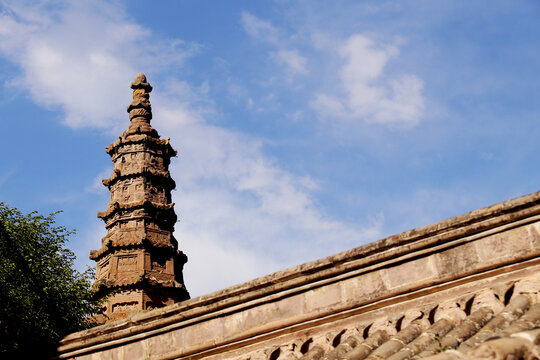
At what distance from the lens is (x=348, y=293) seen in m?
6.70

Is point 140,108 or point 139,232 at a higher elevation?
point 140,108

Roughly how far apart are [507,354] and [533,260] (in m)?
2.08

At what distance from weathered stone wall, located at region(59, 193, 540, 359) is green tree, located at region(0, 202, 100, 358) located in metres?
3.48

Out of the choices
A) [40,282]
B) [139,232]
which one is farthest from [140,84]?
[40,282]

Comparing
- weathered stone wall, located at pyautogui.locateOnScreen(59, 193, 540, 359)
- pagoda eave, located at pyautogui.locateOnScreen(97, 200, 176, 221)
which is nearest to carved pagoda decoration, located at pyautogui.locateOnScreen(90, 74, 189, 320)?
pagoda eave, located at pyautogui.locateOnScreen(97, 200, 176, 221)

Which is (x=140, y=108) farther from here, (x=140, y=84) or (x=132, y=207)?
(x=132, y=207)

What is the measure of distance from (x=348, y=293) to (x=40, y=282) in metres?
8.87

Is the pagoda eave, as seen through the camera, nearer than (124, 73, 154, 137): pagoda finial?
Yes

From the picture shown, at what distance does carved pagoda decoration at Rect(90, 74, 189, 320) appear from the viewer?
1622 centimetres

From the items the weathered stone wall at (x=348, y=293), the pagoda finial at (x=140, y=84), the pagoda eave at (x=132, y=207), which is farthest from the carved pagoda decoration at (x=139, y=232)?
the weathered stone wall at (x=348, y=293)

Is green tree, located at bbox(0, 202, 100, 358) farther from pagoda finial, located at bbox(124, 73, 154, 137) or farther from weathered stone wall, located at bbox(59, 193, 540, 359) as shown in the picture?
pagoda finial, located at bbox(124, 73, 154, 137)

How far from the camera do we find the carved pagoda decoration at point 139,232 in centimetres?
1622

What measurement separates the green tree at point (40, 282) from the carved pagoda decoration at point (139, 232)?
3.18ft

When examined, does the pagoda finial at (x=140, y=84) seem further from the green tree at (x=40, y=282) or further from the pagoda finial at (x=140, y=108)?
the green tree at (x=40, y=282)
